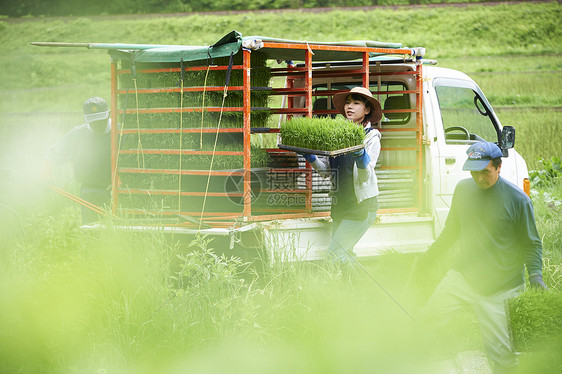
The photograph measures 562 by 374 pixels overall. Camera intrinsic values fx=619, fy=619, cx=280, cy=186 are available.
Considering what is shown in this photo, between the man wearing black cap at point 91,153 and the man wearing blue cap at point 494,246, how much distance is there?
4.39 m

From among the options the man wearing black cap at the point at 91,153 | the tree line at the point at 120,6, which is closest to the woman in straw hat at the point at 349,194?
the man wearing black cap at the point at 91,153

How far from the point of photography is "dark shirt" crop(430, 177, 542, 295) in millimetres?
3705

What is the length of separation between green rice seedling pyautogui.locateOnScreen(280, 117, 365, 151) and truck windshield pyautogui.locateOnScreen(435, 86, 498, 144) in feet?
6.65

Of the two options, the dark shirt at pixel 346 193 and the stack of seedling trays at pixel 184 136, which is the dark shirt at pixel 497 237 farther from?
the stack of seedling trays at pixel 184 136

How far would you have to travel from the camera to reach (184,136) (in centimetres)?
575

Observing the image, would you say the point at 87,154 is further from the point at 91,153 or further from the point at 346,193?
the point at 346,193

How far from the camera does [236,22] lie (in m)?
36.9

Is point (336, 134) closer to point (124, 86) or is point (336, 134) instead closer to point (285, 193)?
point (285, 193)

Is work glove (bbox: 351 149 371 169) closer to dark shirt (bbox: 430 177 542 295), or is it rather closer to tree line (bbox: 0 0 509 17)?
dark shirt (bbox: 430 177 542 295)

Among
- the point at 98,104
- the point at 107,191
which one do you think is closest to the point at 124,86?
the point at 98,104

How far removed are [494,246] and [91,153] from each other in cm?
477

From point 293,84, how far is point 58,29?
31233 mm

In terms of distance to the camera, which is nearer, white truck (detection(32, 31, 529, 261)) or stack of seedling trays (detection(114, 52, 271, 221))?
white truck (detection(32, 31, 529, 261))

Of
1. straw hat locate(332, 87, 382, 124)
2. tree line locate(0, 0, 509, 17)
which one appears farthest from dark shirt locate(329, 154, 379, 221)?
tree line locate(0, 0, 509, 17)
